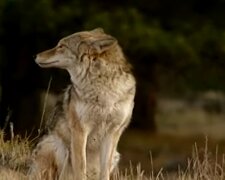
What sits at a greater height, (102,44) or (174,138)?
(102,44)

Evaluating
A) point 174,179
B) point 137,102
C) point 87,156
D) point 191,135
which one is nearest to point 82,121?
point 87,156

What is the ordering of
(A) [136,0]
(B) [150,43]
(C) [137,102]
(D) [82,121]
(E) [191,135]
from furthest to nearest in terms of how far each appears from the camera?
(E) [191,135] → (C) [137,102] → (A) [136,0] → (B) [150,43] → (D) [82,121]

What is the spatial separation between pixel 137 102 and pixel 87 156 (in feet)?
44.6

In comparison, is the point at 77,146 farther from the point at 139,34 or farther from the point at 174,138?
the point at 174,138

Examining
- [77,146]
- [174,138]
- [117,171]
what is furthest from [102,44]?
[174,138]

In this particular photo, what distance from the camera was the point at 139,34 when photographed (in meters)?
18.5

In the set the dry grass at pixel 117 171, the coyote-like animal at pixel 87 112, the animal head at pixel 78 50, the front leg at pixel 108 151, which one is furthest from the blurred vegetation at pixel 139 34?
the front leg at pixel 108 151

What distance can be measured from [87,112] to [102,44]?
0.69 metres

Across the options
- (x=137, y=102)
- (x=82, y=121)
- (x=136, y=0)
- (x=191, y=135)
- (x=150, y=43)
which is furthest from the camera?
(x=191, y=135)

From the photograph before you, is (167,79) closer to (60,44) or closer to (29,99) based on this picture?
(29,99)

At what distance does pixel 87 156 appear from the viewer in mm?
9344

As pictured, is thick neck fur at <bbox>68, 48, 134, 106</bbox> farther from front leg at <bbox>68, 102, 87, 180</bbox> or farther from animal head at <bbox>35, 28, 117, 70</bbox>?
front leg at <bbox>68, 102, 87, 180</bbox>

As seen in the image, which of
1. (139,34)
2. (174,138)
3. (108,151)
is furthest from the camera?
(174,138)

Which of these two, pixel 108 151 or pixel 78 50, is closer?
pixel 108 151
